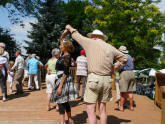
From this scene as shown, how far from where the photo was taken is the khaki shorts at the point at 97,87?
345cm

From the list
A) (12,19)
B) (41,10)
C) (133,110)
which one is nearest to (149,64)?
(41,10)

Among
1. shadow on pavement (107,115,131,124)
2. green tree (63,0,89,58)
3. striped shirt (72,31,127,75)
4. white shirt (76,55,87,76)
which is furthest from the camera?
green tree (63,0,89,58)

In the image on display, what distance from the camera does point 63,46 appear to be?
4.30 m

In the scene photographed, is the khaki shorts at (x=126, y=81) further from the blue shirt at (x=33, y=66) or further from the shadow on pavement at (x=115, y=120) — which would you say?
the blue shirt at (x=33, y=66)

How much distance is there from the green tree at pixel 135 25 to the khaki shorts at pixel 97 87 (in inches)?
675

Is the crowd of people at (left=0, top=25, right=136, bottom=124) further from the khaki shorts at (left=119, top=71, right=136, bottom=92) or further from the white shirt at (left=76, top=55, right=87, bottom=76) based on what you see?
the white shirt at (left=76, top=55, right=87, bottom=76)

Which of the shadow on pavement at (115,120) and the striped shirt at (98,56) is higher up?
the striped shirt at (98,56)

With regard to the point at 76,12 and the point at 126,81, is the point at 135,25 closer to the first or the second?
the point at 76,12

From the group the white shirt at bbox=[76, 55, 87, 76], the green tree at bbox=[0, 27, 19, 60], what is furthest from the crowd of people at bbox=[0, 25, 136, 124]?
the green tree at bbox=[0, 27, 19, 60]

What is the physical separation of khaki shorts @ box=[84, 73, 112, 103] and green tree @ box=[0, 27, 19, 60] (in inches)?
813

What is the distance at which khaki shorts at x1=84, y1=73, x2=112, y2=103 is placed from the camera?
345cm

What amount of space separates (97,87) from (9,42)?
21.5m

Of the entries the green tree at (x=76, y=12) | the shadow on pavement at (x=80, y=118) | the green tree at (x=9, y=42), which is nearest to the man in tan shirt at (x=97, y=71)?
the shadow on pavement at (x=80, y=118)

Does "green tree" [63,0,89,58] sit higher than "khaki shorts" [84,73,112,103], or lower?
higher
